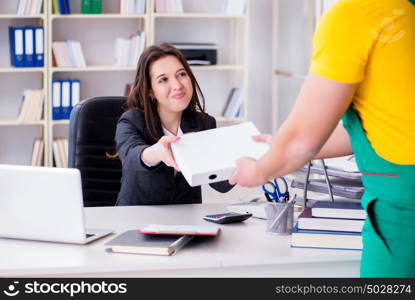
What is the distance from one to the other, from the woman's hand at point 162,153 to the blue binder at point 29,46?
3.43 m

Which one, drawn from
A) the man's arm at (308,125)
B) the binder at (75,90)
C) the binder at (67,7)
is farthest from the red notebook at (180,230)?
the binder at (67,7)

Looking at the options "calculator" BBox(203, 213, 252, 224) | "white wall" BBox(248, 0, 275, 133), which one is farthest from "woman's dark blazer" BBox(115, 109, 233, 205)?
"white wall" BBox(248, 0, 275, 133)

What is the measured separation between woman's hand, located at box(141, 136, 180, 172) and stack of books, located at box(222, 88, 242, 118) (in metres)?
3.64

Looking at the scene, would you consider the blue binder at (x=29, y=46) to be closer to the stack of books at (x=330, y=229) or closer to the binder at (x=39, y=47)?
the binder at (x=39, y=47)

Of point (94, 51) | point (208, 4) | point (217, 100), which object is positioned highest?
point (208, 4)

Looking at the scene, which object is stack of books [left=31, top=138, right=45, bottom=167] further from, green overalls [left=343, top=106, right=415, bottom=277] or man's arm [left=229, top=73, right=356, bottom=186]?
green overalls [left=343, top=106, right=415, bottom=277]

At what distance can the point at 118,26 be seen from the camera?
6.01 meters

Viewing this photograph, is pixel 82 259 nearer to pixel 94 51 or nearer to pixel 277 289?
pixel 277 289

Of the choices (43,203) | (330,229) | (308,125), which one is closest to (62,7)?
(43,203)

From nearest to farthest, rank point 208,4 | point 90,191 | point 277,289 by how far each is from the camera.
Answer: point 277,289
point 90,191
point 208,4

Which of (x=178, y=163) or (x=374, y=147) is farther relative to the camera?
(x=178, y=163)

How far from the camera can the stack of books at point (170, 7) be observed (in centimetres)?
579

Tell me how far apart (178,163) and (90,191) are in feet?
3.16

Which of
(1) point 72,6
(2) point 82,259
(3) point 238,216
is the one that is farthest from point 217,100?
(2) point 82,259
